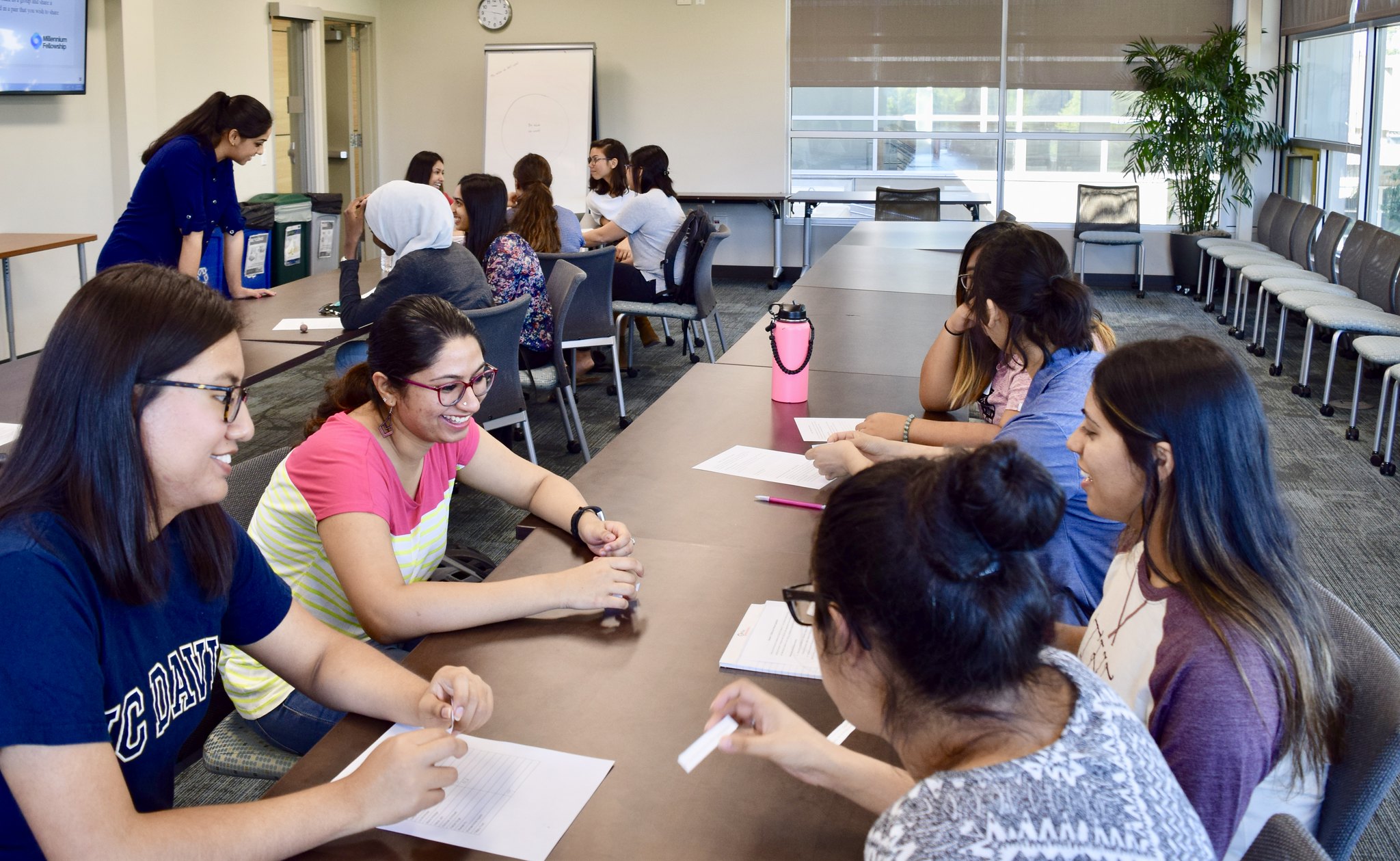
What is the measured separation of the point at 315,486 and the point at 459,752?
685 mm

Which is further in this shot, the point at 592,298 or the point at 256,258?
the point at 256,258

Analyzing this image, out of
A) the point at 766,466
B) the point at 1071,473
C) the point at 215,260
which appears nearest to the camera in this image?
the point at 1071,473

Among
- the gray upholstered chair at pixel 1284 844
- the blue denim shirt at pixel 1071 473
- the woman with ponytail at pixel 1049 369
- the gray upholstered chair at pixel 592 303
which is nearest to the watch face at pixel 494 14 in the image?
the gray upholstered chair at pixel 592 303

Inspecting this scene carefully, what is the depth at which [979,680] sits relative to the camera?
3.10ft

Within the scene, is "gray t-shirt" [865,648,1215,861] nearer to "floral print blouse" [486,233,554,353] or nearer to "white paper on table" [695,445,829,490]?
"white paper on table" [695,445,829,490]

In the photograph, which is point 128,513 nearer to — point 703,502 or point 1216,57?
point 703,502

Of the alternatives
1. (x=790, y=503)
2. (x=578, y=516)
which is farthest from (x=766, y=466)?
(x=578, y=516)

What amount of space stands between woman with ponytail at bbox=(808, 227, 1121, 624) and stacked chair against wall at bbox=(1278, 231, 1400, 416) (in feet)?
11.9

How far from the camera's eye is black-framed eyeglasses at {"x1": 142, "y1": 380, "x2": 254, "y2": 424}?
1.17 metres

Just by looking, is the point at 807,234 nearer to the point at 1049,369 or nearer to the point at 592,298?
the point at 592,298

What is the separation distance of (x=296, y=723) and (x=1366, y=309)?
5.44m

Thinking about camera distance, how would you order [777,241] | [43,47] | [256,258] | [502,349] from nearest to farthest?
[502,349] → [43,47] → [256,258] → [777,241]

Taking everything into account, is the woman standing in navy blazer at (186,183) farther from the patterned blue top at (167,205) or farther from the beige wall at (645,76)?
the beige wall at (645,76)

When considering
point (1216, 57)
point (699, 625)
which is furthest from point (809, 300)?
point (1216, 57)
